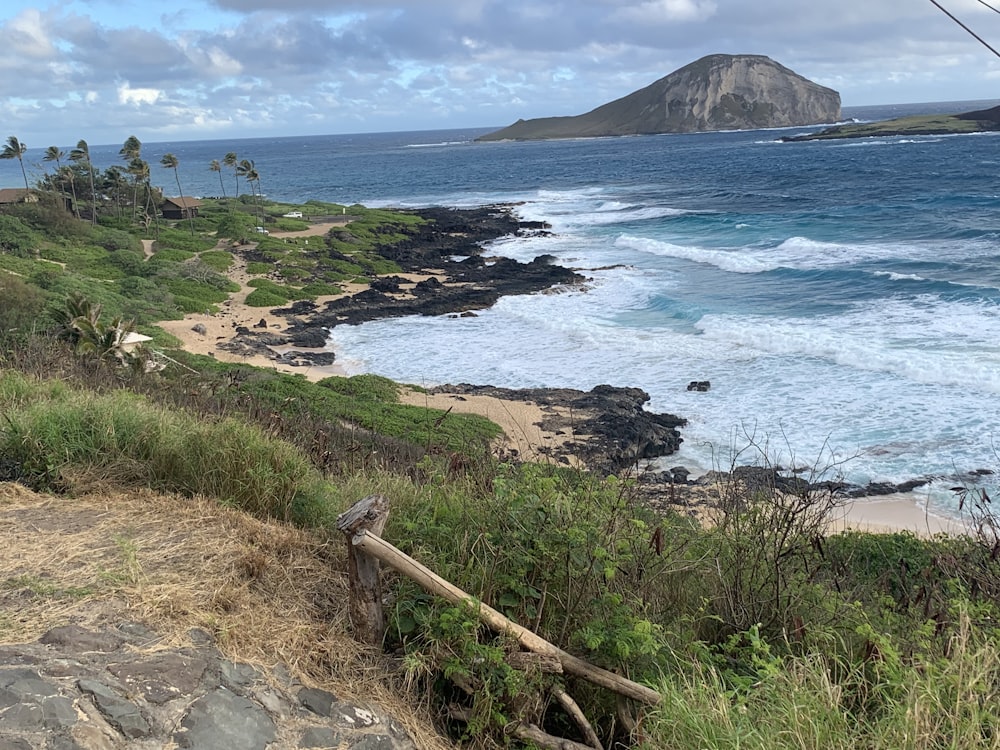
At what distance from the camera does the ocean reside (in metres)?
A: 15.3

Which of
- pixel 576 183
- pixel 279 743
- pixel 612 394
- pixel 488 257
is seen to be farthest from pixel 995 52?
pixel 576 183

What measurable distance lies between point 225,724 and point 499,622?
1232 millimetres

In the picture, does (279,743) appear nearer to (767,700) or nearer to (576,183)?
(767,700)

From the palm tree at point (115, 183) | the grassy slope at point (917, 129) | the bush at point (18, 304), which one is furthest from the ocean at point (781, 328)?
the grassy slope at point (917, 129)

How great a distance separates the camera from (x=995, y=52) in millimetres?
3201

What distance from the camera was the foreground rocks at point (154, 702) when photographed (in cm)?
290

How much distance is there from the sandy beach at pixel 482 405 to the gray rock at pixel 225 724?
3251 mm

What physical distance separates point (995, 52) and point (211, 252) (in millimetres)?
40187

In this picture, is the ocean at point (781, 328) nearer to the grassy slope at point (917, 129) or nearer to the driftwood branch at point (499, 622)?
the driftwood branch at point (499, 622)

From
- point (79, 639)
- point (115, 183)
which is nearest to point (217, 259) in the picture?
point (115, 183)

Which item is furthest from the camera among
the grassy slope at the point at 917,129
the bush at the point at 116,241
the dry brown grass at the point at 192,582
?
the grassy slope at the point at 917,129

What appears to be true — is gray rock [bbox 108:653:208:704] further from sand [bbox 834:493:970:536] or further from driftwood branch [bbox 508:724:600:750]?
sand [bbox 834:493:970:536]

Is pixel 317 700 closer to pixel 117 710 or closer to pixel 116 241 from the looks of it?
pixel 117 710

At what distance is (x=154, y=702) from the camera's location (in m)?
3.15
